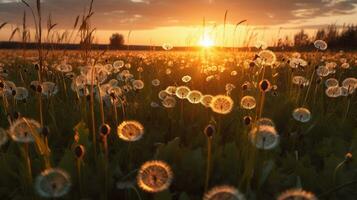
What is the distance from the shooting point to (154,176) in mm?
1760

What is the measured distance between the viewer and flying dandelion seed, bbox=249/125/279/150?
6.75ft

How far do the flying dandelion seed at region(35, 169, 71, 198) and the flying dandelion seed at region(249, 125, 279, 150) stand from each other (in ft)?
3.01

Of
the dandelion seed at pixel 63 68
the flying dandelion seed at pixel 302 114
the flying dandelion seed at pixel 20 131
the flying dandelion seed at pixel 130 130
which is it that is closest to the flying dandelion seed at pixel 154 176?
the flying dandelion seed at pixel 130 130

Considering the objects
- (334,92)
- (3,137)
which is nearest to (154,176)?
(3,137)

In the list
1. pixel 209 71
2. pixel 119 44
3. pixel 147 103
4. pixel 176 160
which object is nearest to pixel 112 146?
pixel 176 160

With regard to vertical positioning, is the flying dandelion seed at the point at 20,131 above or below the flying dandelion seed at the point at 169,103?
above

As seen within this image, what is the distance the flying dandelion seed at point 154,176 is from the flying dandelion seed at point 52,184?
1.00 ft

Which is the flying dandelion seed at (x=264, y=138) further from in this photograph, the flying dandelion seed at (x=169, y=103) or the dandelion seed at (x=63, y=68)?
the dandelion seed at (x=63, y=68)

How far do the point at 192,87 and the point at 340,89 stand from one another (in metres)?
2.07

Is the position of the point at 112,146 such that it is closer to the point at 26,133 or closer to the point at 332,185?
the point at 26,133

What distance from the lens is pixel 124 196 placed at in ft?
7.76

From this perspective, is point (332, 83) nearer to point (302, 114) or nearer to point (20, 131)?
point (302, 114)

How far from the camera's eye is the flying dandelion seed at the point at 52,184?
5.53ft

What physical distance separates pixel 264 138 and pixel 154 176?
0.62m
